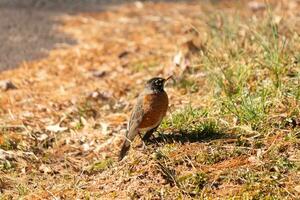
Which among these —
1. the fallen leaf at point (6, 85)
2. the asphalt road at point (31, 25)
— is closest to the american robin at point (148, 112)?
the fallen leaf at point (6, 85)

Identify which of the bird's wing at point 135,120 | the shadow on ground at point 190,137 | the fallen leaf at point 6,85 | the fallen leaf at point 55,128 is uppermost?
the bird's wing at point 135,120

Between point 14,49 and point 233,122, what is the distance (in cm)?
435

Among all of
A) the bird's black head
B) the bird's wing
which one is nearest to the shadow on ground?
the bird's wing

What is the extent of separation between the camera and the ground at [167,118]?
4.59 metres

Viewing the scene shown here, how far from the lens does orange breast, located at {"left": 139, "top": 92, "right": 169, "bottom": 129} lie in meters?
4.98

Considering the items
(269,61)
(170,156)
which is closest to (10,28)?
(269,61)

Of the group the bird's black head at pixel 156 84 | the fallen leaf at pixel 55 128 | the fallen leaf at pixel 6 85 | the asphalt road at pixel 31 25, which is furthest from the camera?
Result: the asphalt road at pixel 31 25

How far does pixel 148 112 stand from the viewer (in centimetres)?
498

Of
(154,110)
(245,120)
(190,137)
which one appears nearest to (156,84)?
(154,110)

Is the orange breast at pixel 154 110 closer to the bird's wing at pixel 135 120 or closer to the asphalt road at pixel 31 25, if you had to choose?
the bird's wing at pixel 135 120

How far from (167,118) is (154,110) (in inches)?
24.7

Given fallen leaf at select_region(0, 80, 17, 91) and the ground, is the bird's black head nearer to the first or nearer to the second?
the ground

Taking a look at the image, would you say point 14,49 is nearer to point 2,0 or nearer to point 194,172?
point 2,0

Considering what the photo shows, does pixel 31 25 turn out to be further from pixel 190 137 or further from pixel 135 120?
pixel 190 137
